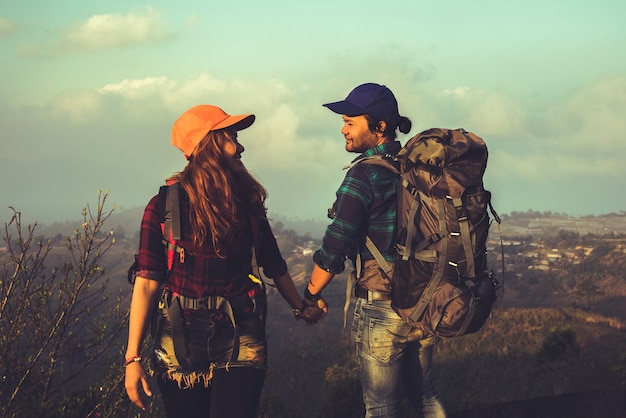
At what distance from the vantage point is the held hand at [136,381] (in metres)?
3.54

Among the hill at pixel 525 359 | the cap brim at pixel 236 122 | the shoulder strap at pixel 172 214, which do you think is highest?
the cap brim at pixel 236 122

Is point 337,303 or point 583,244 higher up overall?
point 583,244

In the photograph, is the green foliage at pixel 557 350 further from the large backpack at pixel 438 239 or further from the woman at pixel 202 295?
the woman at pixel 202 295

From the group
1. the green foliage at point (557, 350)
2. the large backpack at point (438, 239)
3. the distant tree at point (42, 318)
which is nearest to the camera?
the large backpack at point (438, 239)

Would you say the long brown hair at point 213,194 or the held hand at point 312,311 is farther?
the held hand at point 312,311

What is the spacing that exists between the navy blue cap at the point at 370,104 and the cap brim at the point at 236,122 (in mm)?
913

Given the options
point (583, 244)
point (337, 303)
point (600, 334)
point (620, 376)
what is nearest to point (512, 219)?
point (583, 244)

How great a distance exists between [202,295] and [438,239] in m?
1.64

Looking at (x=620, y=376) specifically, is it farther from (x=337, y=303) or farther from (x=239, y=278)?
(x=337, y=303)

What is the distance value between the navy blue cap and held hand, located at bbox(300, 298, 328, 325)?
144cm

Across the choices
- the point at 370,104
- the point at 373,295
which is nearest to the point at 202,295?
the point at 373,295

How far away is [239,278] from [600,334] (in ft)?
62.5

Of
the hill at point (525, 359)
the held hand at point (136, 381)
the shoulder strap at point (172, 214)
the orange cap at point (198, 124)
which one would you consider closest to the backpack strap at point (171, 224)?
the shoulder strap at point (172, 214)

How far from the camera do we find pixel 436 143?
420cm
